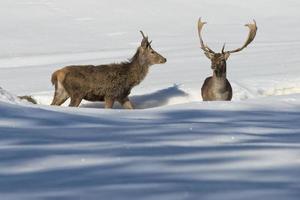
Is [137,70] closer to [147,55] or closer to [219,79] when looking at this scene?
[147,55]

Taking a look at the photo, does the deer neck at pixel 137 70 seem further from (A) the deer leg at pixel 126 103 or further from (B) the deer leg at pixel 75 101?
(B) the deer leg at pixel 75 101

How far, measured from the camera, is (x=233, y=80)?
50.2ft

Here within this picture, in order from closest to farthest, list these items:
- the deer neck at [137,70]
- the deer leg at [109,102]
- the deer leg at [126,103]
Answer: the deer leg at [126,103], the deer leg at [109,102], the deer neck at [137,70]

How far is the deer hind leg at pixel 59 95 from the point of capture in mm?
13016

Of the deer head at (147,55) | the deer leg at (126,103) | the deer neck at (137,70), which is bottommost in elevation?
the deer leg at (126,103)

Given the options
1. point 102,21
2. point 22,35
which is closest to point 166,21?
point 102,21

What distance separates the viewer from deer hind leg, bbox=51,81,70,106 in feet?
42.7

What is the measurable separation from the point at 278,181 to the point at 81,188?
3.07 feet

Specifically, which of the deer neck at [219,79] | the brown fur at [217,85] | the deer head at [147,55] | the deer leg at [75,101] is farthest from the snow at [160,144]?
the deer leg at [75,101]

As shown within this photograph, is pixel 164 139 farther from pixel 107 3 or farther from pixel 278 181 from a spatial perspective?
pixel 107 3

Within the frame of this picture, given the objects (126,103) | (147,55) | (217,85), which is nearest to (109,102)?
(126,103)

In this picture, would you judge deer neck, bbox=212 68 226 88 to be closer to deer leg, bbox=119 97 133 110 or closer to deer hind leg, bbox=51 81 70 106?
deer leg, bbox=119 97 133 110

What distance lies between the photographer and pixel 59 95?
43.0ft

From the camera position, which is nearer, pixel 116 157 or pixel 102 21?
pixel 116 157
